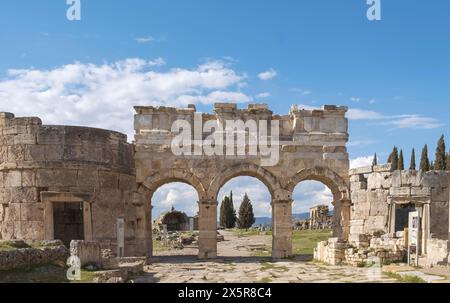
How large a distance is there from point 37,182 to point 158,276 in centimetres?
604

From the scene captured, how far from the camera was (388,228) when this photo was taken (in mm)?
18641

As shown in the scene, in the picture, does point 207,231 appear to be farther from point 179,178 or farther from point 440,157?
point 440,157

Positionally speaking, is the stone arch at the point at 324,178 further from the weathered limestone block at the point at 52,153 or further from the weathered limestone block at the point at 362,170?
the weathered limestone block at the point at 52,153

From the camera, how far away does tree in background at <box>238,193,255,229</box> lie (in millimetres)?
50938

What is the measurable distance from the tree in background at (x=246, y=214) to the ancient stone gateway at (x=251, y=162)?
31.2 metres

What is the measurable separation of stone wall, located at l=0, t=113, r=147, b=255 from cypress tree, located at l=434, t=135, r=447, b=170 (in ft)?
128

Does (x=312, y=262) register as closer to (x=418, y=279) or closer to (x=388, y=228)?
(x=388, y=228)

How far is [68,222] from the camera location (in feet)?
67.5

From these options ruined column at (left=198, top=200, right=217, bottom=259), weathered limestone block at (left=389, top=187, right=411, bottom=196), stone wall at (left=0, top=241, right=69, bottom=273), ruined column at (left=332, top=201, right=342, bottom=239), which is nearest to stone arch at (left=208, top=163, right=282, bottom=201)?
ruined column at (left=198, top=200, right=217, bottom=259)

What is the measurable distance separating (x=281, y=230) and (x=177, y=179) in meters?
4.53

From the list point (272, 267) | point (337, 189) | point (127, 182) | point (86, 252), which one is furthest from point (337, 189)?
point (86, 252)

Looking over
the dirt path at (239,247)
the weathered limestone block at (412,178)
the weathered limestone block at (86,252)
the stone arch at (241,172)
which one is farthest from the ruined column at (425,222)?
the weathered limestone block at (86,252)
